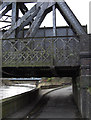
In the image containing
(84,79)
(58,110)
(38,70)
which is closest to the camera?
(84,79)

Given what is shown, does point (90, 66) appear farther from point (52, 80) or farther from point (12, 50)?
point (52, 80)

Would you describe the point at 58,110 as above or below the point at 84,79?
below

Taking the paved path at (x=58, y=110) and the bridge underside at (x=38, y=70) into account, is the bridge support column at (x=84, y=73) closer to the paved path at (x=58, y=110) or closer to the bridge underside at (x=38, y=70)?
the bridge underside at (x=38, y=70)

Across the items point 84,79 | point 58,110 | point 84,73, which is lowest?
point 58,110

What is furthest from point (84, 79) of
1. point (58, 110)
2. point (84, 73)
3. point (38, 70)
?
point (58, 110)

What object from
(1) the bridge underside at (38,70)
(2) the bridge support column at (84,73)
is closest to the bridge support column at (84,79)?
(2) the bridge support column at (84,73)

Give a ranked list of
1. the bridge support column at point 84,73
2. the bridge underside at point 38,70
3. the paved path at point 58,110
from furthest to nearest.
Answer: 1. the paved path at point 58,110
2. the bridge underside at point 38,70
3. the bridge support column at point 84,73

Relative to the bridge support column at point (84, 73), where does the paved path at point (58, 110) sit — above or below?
below

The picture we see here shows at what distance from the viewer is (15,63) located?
7.53 metres

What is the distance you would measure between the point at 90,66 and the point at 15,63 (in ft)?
11.8

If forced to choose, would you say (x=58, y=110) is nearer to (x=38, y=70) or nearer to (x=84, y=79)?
(x=38, y=70)

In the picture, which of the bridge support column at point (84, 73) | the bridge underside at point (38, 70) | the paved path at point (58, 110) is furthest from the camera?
the paved path at point (58, 110)

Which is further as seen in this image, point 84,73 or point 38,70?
point 38,70

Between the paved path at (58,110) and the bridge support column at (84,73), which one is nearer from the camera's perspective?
the bridge support column at (84,73)
